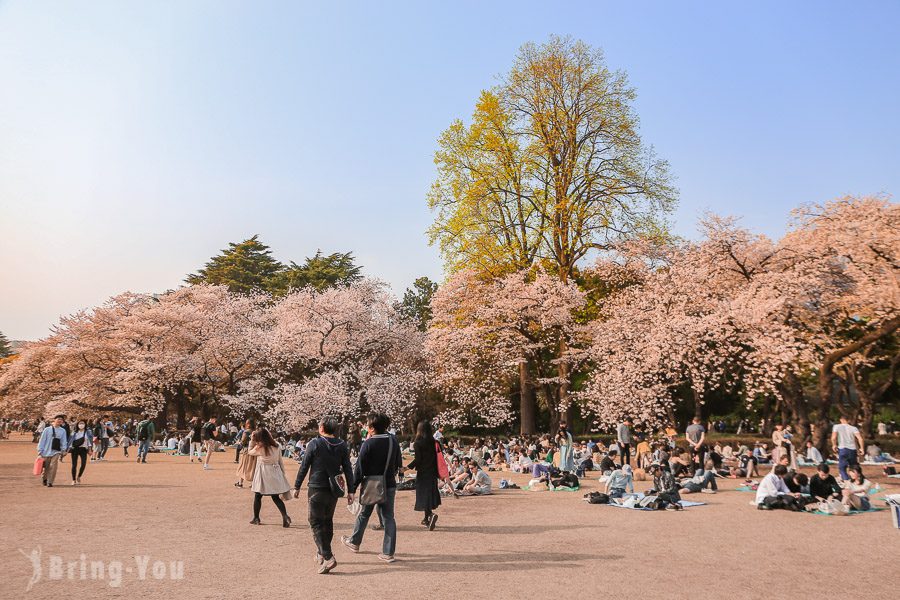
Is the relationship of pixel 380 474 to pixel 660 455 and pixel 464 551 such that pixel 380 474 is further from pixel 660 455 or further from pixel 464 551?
pixel 660 455

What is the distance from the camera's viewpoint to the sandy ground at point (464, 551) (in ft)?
21.5

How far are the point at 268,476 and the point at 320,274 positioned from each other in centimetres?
4601

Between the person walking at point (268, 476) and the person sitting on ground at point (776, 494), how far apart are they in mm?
9344

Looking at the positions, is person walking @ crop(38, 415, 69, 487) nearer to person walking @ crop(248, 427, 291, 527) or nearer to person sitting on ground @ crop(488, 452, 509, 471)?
person walking @ crop(248, 427, 291, 527)

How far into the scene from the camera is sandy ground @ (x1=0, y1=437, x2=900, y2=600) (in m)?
6.55

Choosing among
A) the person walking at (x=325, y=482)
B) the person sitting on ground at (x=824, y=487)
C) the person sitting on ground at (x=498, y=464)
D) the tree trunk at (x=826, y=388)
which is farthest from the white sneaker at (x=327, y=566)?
the tree trunk at (x=826, y=388)

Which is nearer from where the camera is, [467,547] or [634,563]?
[634,563]

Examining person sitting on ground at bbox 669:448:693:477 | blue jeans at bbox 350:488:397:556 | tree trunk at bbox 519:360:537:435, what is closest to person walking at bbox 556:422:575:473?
person sitting on ground at bbox 669:448:693:477

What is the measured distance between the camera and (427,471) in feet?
34.1

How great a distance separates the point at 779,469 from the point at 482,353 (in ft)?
63.0

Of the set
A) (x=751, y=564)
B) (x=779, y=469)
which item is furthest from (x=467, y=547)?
(x=779, y=469)

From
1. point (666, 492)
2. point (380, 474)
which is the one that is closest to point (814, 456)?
point (666, 492)

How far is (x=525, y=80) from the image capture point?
30828mm

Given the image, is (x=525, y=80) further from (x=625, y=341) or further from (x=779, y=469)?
(x=779, y=469)
